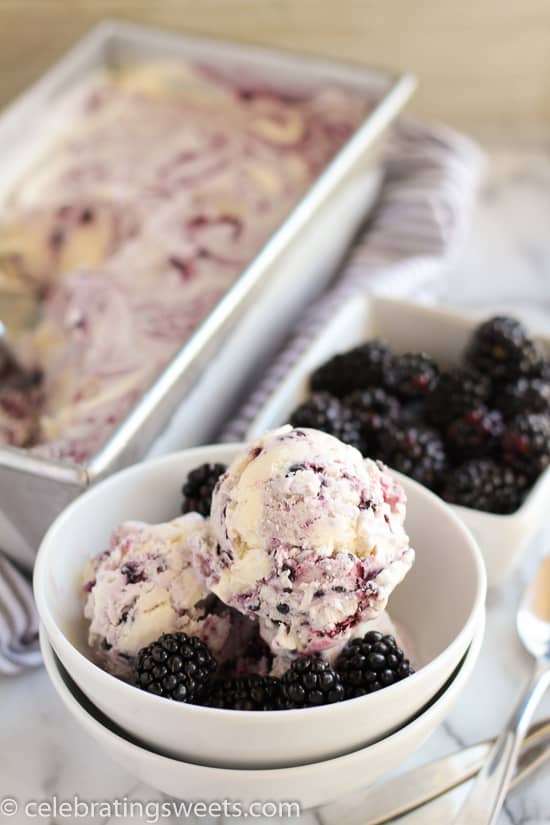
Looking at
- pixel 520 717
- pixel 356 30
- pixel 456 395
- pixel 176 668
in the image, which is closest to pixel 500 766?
pixel 520 717

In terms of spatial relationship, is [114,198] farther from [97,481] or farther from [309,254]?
[97,481]

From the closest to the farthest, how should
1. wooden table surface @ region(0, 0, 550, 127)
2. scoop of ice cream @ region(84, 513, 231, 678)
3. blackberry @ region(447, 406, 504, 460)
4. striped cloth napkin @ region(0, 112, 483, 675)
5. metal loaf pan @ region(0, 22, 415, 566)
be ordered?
scoop of ice cream @ region(84, 513, 231, 678)
metal loaf pan @ region(0, 22, 415, 566)
blackberry @ region(447, 406, 504, 460)
striped cloth napkin @ region(0, 112, 483, 675)
wooden table surface @ region(0, 0, 550, 127)

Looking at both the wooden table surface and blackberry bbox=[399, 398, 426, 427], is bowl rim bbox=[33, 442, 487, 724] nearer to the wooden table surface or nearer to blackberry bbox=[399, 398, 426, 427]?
blackberry bbox=[399, 398, 426, 427]

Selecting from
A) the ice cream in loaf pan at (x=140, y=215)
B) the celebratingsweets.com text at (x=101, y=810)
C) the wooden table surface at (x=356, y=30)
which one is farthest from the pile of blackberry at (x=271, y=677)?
the wooden table surface at (x=356, y=30)

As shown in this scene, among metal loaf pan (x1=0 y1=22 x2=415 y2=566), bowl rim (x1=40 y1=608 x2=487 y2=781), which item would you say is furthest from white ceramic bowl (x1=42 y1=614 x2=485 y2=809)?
metal loaf pan (x1=0 y1=22 x2=415 y2=566)

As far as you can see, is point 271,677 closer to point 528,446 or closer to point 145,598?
Result: point 145,598

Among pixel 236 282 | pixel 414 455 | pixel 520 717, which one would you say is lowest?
pixel 520 717
